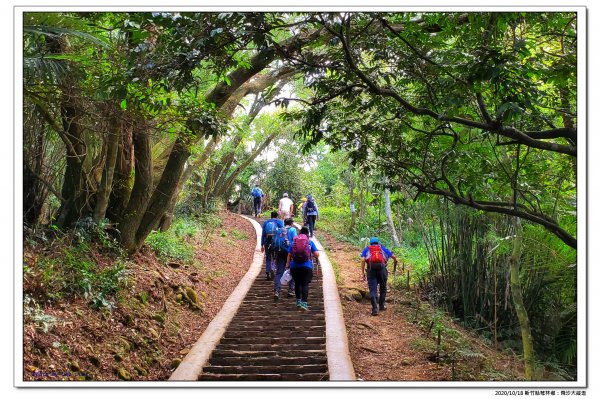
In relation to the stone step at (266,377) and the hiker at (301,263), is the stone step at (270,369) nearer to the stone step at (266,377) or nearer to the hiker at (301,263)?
the stone step at (266,377)

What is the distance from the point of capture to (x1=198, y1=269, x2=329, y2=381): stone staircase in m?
6.00

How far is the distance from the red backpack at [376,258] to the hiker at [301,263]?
1.18 m

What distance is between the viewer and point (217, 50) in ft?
15.1

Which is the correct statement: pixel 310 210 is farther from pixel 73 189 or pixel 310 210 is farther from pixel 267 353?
pixel 267 353

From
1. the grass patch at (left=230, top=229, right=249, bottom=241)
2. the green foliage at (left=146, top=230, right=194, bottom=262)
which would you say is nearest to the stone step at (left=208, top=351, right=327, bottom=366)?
the green foliage at (left=146, top=230, right=194, bottom=262)

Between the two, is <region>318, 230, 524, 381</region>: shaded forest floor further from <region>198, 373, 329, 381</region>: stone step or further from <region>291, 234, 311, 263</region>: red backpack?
<region>291, 234, 311, 263</region>: red backpack

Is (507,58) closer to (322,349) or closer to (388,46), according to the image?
(388,46)

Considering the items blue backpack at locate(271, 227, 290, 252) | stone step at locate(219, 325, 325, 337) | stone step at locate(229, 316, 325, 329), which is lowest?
stone step at locate(219, 325, 325, 337)

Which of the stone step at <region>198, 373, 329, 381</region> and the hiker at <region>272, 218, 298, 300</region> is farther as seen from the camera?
the hiker at <region>272, 218, 298, 300</region>

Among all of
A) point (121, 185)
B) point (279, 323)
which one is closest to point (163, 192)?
point (121, 185)

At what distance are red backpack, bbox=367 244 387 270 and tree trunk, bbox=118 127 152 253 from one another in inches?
171

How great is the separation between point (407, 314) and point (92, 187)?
6.40 m

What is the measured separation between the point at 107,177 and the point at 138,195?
801mm

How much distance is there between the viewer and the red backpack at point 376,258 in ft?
30.2
